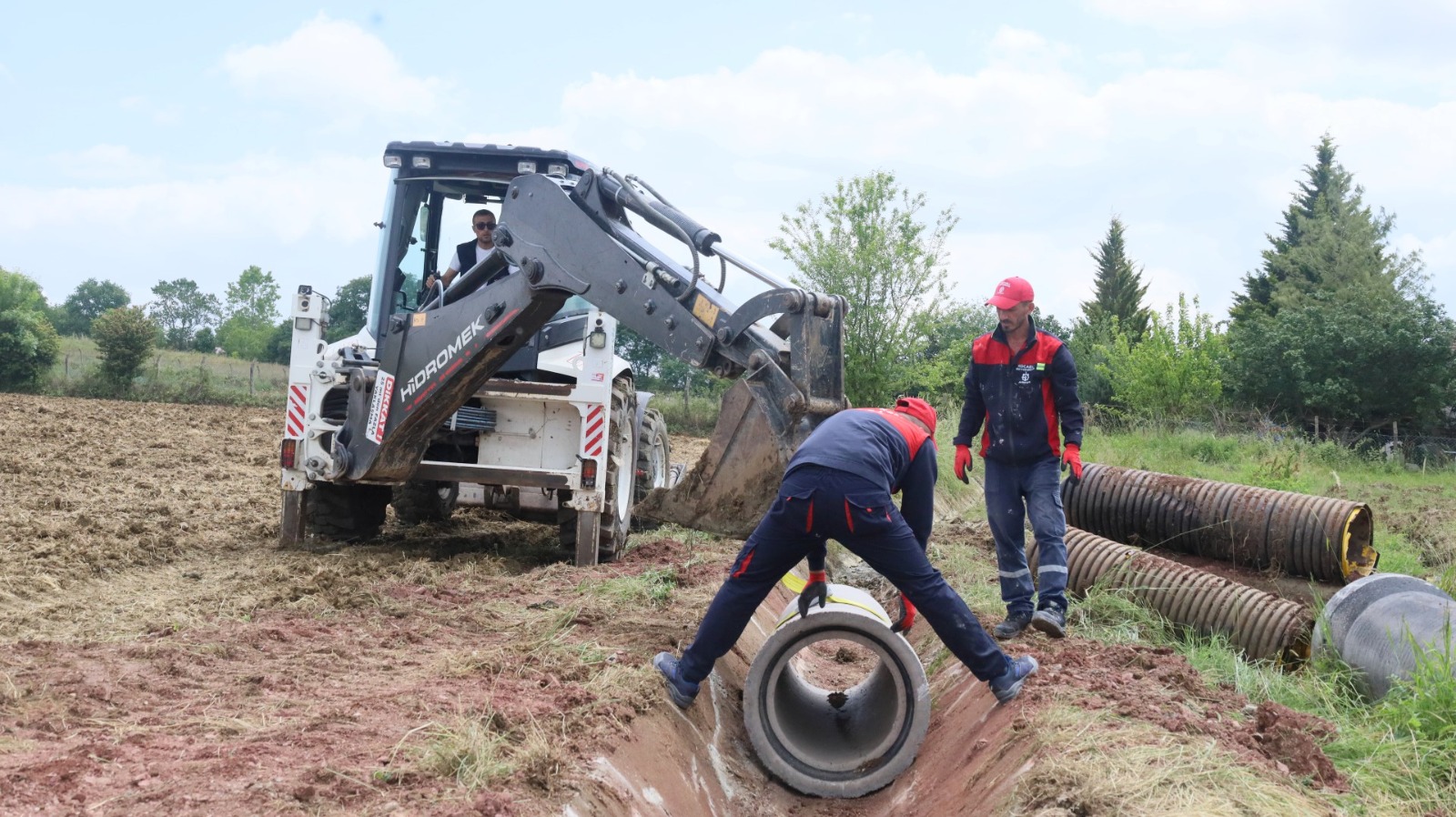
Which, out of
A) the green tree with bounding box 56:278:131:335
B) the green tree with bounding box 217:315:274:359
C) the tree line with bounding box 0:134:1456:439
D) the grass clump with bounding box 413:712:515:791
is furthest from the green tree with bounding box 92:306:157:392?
the green tree with bounding box 56:278:131:335

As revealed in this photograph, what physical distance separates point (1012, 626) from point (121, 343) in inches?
1005

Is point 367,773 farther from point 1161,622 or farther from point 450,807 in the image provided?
point 1161,622

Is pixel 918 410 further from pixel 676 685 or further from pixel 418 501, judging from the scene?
pixel 418 501

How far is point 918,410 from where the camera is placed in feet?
18.2

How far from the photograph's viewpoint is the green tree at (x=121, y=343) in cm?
2623

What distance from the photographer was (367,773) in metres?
3.71

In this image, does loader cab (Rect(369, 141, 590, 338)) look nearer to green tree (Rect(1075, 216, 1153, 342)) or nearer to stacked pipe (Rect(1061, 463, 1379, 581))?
stacked pipe (Rect(1061, 463, 1379, 581))

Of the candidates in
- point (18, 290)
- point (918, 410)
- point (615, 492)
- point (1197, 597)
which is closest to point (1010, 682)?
point (918, 410)

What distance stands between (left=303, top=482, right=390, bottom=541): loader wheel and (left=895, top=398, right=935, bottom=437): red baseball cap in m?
5.07

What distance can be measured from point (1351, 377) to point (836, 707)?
84.0 ft

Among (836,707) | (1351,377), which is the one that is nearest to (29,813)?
(836,707)

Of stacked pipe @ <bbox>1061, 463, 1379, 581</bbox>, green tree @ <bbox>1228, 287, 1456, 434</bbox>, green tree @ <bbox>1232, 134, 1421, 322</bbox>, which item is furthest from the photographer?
green tree @ <bbox>1232, 134, 1421, 322</bbox>

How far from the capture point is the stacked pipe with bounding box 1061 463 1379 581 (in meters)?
7.61

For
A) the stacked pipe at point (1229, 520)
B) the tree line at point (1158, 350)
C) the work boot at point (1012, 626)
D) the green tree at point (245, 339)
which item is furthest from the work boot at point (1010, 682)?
the green tree at point (245, 339)
